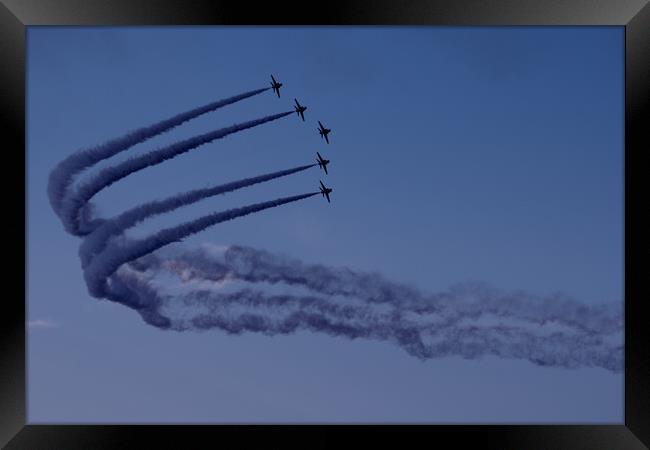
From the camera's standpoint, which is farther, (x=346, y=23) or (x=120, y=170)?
(x=120, y=170)

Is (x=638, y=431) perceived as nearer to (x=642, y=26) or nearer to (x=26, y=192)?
(x=642, y=26)

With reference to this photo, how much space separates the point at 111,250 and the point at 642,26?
734 inches

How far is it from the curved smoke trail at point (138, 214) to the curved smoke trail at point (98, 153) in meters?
1.76

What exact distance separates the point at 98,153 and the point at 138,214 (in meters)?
2.47

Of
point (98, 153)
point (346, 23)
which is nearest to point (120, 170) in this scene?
point (98, 153)

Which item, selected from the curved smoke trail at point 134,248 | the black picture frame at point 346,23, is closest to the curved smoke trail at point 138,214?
the curved smoke trail at point 134,248

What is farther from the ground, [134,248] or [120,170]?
[120,170]

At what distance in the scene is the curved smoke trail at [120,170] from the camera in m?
25.4

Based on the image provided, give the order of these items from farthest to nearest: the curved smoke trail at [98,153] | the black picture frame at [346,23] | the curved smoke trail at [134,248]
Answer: the curved smoke trail at [134,248] → the curved smoke trail at [98,153] → the black picture frame at [346,23]

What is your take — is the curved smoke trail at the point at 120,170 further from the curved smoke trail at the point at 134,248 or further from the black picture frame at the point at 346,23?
the black picture frame at the point at 346,23

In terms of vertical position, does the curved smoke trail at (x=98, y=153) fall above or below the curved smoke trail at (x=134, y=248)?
above

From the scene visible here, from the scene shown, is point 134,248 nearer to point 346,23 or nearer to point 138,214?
point 138,214

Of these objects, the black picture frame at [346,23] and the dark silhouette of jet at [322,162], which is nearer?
the black picture frame at [346,23]

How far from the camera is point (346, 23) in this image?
1491 cm
